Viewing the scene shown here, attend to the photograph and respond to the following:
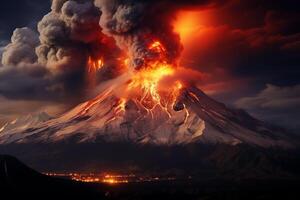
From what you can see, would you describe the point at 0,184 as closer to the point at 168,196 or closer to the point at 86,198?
the point at 86,198

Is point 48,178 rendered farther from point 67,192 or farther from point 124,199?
point 124,199

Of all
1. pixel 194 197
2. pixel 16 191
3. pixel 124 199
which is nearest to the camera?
pixel 16 191

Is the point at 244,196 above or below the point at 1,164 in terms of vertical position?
below

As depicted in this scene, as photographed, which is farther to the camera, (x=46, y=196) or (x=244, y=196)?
(x=244, y=196)

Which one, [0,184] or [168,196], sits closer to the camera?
[0,184]

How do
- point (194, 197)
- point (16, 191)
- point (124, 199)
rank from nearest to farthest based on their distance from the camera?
point (16, 191)
point (124, 199)
point (194, 197)

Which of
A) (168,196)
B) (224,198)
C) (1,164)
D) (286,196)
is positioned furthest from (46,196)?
(286,196)

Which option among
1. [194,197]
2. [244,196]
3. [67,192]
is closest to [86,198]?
[67,192]

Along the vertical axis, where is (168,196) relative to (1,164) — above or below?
below
